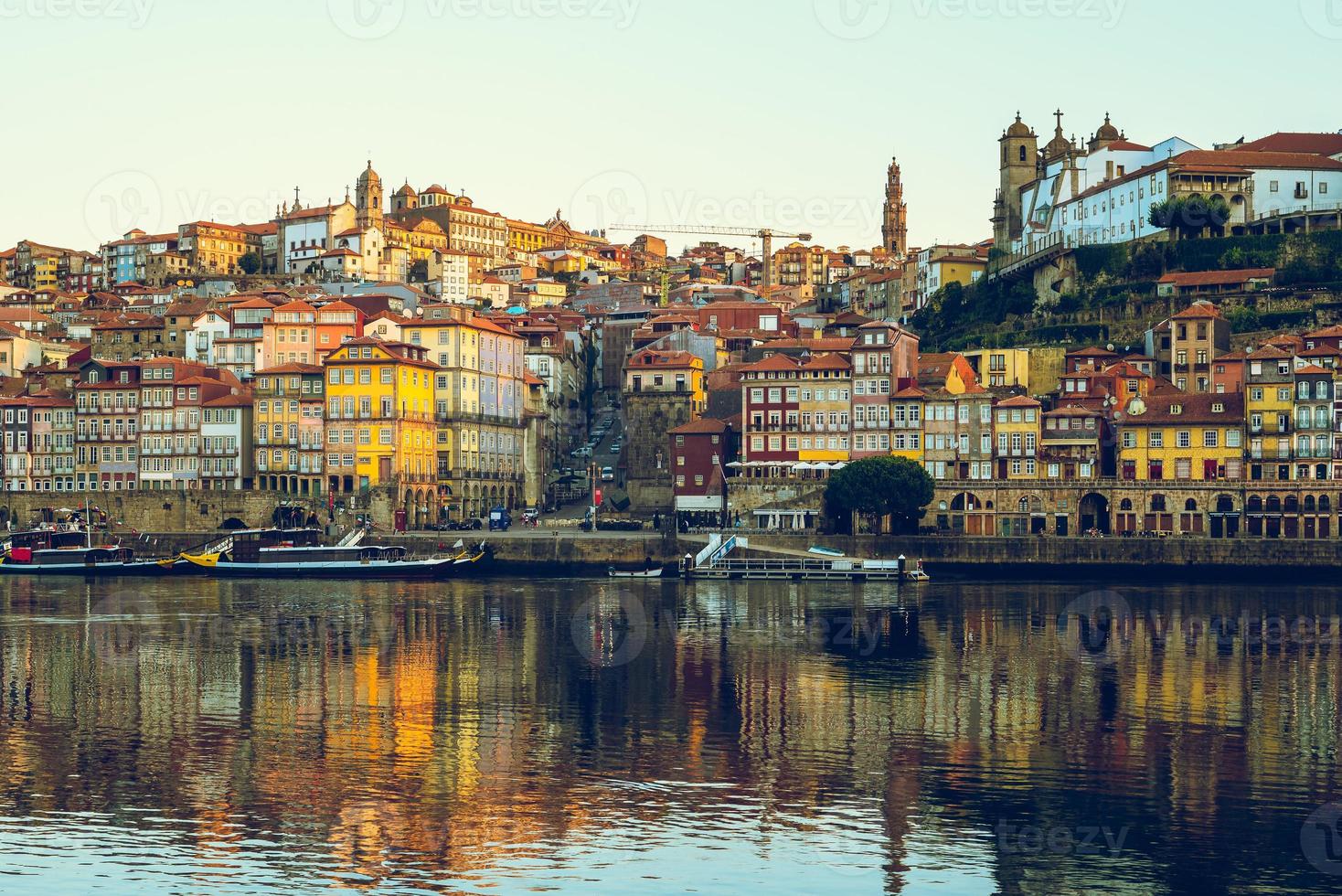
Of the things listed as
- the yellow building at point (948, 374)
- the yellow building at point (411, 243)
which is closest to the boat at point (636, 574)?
the yellow building at point (948, 374)

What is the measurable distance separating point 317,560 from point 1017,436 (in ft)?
124

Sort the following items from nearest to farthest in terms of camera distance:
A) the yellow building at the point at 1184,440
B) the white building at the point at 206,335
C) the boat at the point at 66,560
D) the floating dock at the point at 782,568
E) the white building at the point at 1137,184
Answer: the floating dock at the point at 782,568
the yellow building at the point at 1184,440
the boat at the point at 66,560
the white building at the point at 1137,184
the white building at the point at 206,335

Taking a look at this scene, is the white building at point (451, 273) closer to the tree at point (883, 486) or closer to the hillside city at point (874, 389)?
the hillside city at point (874, 389)

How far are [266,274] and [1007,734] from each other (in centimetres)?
15307

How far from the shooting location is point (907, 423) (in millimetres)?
102438

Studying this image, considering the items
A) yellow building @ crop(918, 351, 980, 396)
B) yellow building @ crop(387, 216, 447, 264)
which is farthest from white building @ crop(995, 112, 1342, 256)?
yellow building @ crop(387, 216, 447, 264)

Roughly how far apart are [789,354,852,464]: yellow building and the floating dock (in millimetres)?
12228

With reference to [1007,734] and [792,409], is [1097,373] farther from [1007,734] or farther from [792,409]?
[1007,734]

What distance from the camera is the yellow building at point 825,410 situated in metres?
104

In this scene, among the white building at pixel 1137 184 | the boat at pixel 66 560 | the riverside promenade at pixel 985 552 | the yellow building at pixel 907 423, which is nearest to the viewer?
the riverside promenade at pixel 985 552

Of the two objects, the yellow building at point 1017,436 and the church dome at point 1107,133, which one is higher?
the church dome at point 1107,133

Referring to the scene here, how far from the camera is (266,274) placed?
609ft

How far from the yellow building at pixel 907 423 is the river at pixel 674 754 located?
33.6 metres

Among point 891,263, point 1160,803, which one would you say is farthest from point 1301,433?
point 891,263
